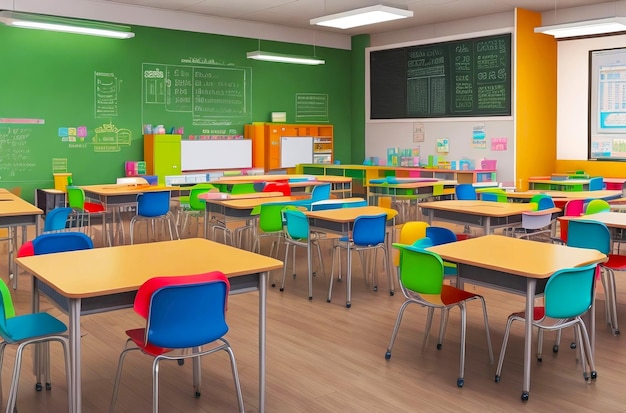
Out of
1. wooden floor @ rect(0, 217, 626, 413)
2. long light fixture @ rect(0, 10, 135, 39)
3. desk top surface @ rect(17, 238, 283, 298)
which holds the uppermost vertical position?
long light fixture @ rect(0, 10, 135, 39)

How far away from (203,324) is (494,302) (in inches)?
130

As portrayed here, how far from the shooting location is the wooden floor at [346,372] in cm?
348

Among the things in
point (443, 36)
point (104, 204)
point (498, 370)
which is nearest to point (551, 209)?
point (498, 370)

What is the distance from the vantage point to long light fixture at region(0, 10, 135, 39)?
8.16 m

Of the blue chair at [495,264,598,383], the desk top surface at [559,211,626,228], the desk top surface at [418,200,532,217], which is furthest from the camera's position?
the desk top surface at [418,200,532,217]

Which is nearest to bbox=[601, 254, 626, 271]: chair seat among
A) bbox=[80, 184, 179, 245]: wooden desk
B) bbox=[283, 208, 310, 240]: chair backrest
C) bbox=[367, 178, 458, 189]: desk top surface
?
bbox=[283, 208, 310, 240]: chair backrest

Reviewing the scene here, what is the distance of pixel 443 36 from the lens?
12.5 m

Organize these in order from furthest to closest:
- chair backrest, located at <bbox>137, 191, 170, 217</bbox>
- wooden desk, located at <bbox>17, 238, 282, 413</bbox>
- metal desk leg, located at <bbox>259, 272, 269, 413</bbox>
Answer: chair backrest, located at <bbox>137, 191, 170, 217</bbox>, metal desk leg, located at <bbox>259, 272, 269, 413</bbox>, wooden desk, located at <bbox>17, 238, 282, 413</bbox>

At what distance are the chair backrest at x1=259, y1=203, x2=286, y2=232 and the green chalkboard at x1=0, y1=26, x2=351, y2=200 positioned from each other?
5545 mm


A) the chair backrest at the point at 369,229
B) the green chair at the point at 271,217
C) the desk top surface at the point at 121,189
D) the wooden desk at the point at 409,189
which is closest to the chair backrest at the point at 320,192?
the wooden desk at the point at 409,189

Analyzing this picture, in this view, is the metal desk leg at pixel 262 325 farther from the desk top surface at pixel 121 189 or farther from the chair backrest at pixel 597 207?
the desk top surface at pixel 121 189

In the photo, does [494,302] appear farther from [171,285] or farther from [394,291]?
[171,285]

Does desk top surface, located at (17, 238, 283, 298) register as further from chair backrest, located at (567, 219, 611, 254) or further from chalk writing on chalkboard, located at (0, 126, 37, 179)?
chalk writing on chalkboard, located at (0, 126, 37, 179)

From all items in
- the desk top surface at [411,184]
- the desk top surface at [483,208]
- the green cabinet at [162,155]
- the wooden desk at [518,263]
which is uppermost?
the green cabinet at [162,155]
